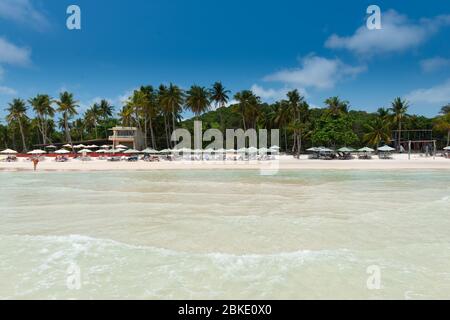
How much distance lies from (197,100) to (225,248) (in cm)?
4862

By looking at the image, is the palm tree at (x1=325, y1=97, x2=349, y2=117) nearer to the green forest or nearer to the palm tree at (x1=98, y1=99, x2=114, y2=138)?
the green forest

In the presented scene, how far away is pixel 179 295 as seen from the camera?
510 centimetres

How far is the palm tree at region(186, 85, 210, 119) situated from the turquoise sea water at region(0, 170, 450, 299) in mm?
42322

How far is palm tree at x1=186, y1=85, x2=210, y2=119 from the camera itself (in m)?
54.2

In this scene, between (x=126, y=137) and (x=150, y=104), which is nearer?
(x=150, y=104)

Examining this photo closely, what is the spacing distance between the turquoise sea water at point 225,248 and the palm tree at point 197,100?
139ft

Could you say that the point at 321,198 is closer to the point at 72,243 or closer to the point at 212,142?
the point at 72,243

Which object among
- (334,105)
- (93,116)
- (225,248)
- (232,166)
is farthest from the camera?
(93,116)

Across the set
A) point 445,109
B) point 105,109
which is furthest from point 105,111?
point 445,109

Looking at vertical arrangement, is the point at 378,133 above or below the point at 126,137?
below

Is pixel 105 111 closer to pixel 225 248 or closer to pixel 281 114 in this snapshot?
pixel 281 114

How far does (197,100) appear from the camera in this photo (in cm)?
5425

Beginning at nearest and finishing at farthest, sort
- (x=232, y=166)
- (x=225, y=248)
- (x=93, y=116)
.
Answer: (x=225, y=248) < (x=232, y=166) < (x=93, y=116)
